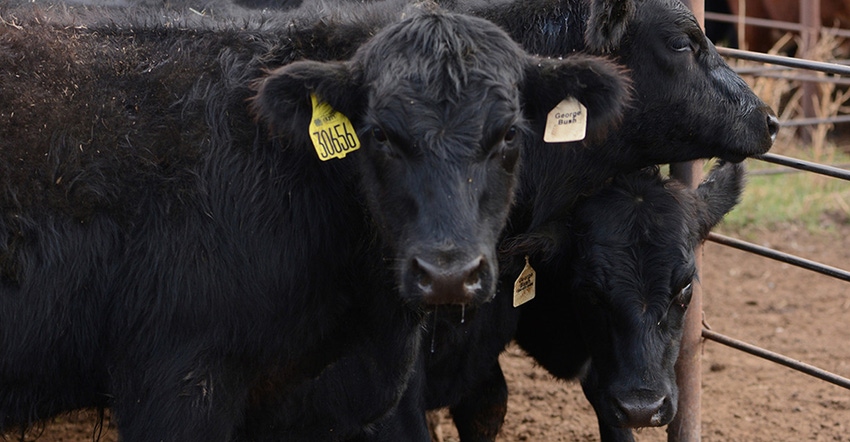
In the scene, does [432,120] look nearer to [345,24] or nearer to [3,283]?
[345,24]

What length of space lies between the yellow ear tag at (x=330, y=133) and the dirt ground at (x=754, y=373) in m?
1.83

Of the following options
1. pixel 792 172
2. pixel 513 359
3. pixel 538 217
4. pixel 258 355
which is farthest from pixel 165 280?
pixel 792 172

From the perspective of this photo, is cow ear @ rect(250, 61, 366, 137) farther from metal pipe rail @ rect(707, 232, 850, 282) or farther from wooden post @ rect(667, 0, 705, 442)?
metal pipe rail @ rect(707, 232, 850, 282)

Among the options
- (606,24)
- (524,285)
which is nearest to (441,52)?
(606,24)

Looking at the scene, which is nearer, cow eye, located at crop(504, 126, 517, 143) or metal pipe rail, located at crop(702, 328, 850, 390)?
cow eye, located at crop(504, 126, 517, 143)

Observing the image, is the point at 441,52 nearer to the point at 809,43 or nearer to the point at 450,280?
the point at 450,280

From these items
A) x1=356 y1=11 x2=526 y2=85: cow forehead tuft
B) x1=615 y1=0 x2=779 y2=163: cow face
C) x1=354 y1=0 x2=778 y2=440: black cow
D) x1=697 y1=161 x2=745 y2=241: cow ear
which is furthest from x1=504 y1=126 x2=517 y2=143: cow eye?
x1=697 y1=161 x2=745 y2=241: cow ear

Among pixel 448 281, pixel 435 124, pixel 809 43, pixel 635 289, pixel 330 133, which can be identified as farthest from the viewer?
pixel 809 43

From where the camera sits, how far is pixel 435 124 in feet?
9.87

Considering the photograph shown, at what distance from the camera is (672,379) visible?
394 centimetres

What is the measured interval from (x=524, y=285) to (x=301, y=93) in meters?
1.35

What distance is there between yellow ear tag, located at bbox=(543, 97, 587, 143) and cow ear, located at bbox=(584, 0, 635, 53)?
66 centimetres

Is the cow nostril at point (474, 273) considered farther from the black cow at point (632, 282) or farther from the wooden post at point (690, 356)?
the wooden post at point (690, 356)

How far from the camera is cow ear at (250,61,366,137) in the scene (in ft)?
10.4
